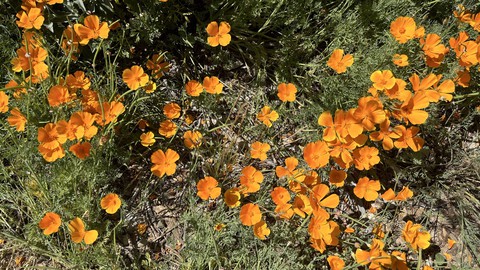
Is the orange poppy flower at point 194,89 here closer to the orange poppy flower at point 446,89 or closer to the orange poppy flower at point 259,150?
the orange poppy flower at point 259,150

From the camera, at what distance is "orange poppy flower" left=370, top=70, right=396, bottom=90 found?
221 centimetres

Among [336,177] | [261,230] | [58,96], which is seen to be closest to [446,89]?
[336,177]

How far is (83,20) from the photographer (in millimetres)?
2381

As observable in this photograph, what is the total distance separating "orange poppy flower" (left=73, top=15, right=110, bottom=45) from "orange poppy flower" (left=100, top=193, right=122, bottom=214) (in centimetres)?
78

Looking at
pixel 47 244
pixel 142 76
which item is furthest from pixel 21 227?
pixel 142 76

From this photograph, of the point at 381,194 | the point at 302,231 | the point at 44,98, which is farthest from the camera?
the point at 381,194

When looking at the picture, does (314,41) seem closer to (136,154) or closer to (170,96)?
(170,96)

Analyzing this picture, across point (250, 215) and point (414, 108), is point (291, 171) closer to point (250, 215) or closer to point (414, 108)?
point (250, 215)

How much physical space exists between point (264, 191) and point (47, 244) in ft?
3.89

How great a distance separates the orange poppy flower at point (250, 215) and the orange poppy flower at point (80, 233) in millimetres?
729

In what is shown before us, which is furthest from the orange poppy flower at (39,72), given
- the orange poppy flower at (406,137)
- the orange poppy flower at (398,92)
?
the orange poppy flower at (406,137)

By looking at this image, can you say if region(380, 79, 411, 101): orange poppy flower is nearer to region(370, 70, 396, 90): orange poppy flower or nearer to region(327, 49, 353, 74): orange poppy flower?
region(370, 70, 396, 90): orange poppy flower

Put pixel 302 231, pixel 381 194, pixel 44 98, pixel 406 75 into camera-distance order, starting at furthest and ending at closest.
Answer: pixel 381 194 < pixel 406 75 < pixel 302 231 < pixel 44 98

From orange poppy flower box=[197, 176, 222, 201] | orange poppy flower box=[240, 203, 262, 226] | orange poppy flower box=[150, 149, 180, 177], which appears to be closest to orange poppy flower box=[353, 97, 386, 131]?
orange poppy flower box=[240, 203, 262, 226]
